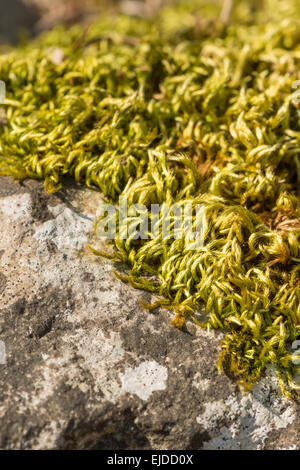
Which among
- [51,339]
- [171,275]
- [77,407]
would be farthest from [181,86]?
[77,407]

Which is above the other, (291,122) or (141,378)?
(291,122)

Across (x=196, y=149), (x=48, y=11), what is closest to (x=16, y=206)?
(x=196, y=149)

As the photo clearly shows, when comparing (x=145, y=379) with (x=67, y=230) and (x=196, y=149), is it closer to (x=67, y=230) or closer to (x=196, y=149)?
(x=67, y=230)

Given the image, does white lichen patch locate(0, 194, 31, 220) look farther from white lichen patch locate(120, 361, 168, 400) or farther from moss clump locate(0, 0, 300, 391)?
white lichen patch locate(120, 361, 168, 400)

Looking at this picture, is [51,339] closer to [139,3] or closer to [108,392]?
[108,392]

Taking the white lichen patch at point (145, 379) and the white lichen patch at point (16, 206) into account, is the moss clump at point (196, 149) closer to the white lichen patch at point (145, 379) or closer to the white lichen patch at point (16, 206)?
the white lichen patch at point (16, 206)

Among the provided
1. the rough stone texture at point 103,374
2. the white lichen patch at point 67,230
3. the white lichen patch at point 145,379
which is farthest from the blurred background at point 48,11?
the white lichen patch at point 145,379

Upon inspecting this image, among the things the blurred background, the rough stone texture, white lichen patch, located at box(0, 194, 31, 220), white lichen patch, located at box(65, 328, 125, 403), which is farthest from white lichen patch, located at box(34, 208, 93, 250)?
the blurred background
